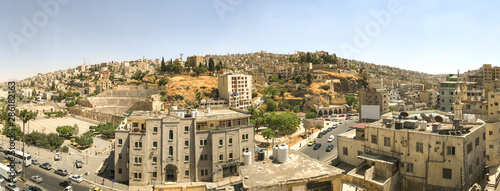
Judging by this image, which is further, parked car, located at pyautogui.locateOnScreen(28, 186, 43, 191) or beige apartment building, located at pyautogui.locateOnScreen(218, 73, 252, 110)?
beige apartment building, located at pyautogui.locateOnScreen(218, 73, 252, 110)

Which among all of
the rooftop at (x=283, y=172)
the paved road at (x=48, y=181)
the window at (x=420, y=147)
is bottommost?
the paved road at (x=48, y=181)

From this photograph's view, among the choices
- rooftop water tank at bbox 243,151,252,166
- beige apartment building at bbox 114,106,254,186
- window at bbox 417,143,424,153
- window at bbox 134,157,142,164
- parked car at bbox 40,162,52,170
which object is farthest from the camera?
parked car at bbox 40,162,52,170

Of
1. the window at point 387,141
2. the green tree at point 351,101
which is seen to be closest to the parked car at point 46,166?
the window at point 387,141

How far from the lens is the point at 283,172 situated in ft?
55.2

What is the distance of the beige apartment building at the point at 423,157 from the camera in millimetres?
17203

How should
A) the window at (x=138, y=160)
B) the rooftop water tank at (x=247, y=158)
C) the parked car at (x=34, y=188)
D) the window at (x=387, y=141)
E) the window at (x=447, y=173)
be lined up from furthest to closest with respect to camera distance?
the window at (x=138, y=160)
the parked car at (x=34, y=188)
the window at (x=387, y=141)
the rooftop water tank at (x=247, y=158)
the window at (x=447, y=173)

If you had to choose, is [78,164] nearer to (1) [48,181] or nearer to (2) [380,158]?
(1) [48,181]

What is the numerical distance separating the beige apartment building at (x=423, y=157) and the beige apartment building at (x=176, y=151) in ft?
41.1

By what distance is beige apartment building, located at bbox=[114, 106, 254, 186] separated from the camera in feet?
86.3

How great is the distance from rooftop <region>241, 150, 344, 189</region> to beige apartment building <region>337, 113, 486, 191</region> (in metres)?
2.82

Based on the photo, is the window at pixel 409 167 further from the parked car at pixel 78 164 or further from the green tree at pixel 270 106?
the green tree at pixel 270 106

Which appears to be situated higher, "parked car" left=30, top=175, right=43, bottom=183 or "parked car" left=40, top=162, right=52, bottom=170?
"parked car" left=40, top=162, right=52, bottom=170

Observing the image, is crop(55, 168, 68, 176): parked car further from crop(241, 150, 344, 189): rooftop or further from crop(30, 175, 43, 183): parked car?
crop(241, 150, 344, 189): rooftop

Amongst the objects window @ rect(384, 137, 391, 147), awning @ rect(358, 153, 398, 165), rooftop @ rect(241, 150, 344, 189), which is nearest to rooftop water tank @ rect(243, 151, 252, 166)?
rooftop @ rect(241, 150, 344, 189)
